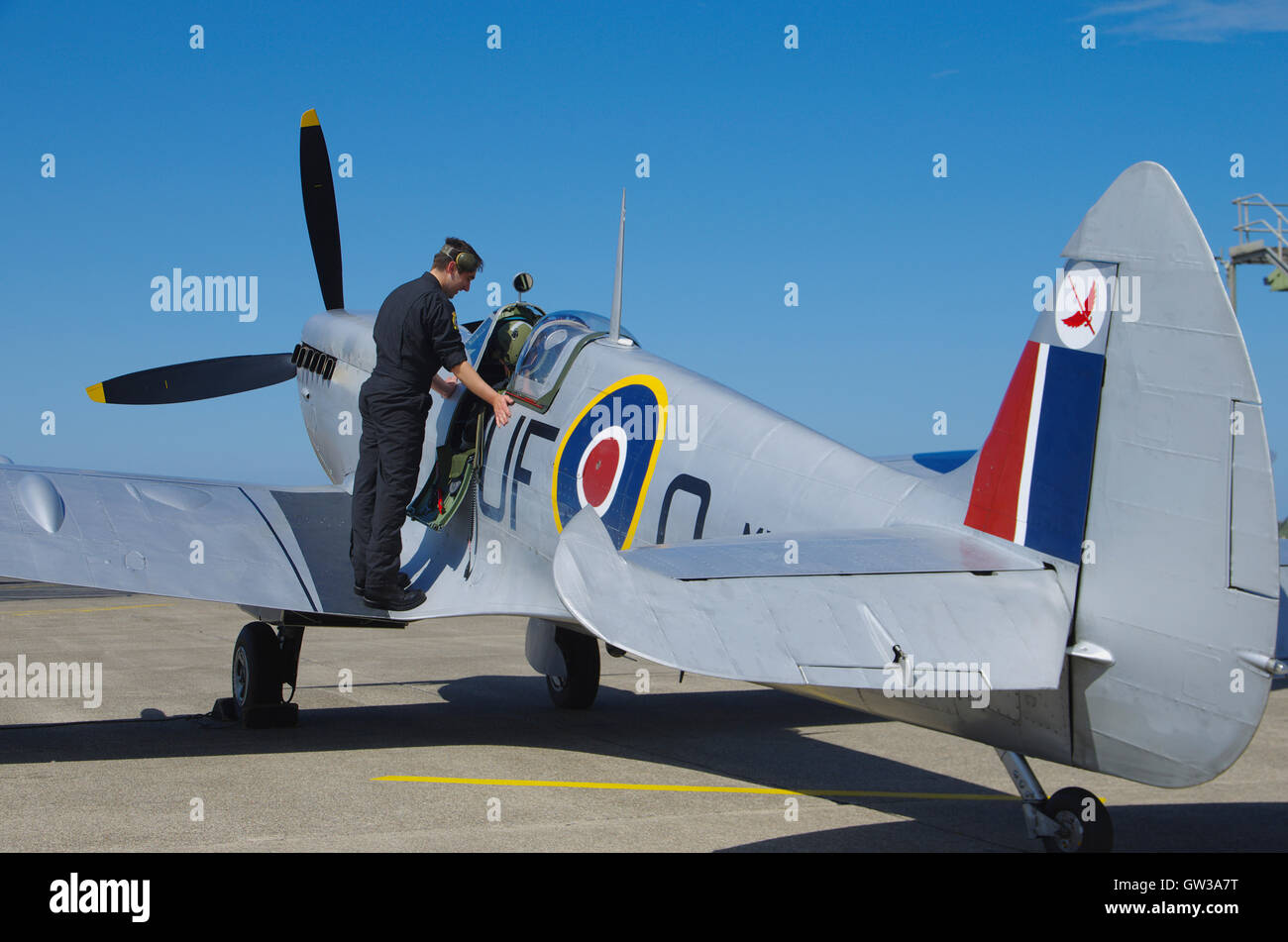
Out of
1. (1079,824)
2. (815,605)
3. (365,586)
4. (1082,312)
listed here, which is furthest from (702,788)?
(1082,312)

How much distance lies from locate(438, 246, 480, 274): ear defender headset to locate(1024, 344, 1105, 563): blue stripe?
4353 mm

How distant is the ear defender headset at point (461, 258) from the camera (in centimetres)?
774

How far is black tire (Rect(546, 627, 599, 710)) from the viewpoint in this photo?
9.91 meters

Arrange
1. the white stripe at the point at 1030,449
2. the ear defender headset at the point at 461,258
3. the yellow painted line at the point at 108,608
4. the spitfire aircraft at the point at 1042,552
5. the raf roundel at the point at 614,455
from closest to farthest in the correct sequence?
the spitfire aircraft at the point at 1042,552 < the white stripe at the point at 1030,449 < the raf roundel at the point at 614,455 < the ear defender headset at the point at 461,258 < the yellow painted line at the point at 108,608

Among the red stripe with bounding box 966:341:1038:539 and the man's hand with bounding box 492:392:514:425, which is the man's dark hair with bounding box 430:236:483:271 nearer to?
the man's hand with bounding box 492:392:514:425

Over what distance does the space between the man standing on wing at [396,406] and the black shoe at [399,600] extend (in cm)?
18

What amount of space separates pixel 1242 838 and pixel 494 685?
A: 23.7 ft

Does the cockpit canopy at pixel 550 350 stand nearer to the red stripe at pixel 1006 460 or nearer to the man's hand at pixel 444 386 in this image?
the man's hand at pixel 444 386

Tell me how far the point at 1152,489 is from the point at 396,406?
472cm

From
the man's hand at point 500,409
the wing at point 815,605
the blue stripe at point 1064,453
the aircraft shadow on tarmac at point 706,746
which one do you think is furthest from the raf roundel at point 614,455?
Answer: the blue stripe at point 1064,453

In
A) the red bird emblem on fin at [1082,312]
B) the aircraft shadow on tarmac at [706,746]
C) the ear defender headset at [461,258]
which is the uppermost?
the ear defender headset at [461,258]

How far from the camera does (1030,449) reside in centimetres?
450


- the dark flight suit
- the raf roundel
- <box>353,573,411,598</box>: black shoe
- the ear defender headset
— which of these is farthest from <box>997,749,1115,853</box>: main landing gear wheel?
the ear defender headset
